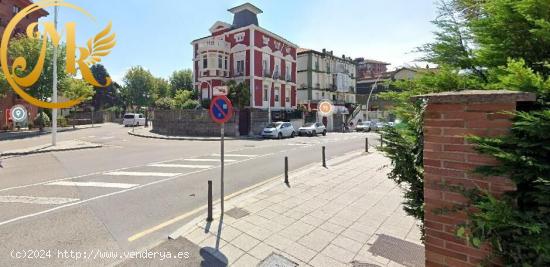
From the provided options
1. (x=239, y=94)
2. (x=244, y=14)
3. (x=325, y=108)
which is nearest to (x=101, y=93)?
(x=244, y=14)

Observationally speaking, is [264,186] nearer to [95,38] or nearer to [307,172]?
[307,172]

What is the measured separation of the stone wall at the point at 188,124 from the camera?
29.2 m

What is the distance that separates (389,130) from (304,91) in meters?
44.2

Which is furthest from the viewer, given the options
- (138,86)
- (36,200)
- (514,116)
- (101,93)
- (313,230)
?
(101,93)

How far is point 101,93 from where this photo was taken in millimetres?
68812

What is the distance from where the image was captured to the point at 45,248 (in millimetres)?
4629

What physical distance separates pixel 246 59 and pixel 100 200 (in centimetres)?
2753

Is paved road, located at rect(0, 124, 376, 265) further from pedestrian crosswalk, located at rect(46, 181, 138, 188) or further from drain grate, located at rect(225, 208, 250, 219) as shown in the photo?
drain grate, located at rect(225, 208, 250, 219)

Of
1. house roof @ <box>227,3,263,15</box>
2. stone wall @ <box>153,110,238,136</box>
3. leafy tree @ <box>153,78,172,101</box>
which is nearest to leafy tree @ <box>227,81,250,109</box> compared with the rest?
stone wall @ <box>153,110,238,136</box>

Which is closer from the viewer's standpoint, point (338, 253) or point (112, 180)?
point (338, 253)

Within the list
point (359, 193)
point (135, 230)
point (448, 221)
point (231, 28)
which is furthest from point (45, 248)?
point (231, 28)

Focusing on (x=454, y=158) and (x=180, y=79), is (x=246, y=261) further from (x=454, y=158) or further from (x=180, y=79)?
(x=180, y=79)

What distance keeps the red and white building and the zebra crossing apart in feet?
67.5

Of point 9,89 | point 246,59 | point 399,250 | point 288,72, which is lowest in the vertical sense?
point 399,250
